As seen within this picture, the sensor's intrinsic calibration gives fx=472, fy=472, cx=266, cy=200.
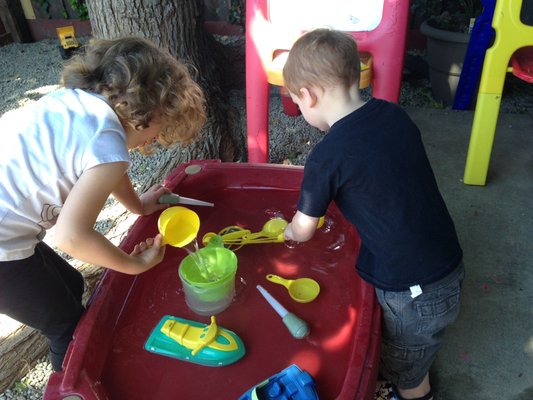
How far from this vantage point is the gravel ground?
1.17 metres

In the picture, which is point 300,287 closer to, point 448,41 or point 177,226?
point 177,226

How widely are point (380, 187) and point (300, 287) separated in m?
0.39

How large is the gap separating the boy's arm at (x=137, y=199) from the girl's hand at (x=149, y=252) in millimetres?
119

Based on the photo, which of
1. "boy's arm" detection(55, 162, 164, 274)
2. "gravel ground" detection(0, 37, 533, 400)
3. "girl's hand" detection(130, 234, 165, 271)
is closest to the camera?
"boy's arm" detection(55, 162, 164, 274)

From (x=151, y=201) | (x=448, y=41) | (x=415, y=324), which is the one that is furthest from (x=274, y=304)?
(x=448, y=41)

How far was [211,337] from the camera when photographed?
0.94m

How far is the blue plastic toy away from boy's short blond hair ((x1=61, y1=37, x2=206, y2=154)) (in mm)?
505

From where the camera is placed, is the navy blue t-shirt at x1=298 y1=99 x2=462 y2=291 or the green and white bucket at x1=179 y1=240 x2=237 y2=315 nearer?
the navy blue t-shirt at x1=298 y1=99 x2=462 y2=291

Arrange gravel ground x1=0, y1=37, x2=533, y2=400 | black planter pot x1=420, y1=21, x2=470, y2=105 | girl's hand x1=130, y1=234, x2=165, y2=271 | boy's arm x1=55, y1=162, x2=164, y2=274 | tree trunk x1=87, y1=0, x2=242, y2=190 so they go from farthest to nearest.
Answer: black planter pot x1=420, y1=21, x2=470, y2=105
tree trunk x1=87, y1=0, x2=242, y2=190
gravel ground x1=0, y1=37, x2=533, y2=400
girl's hand x1=130, y1=234, x2=165, y2=271
boy's arm x1=55, y1=162, x2=164, y2=274

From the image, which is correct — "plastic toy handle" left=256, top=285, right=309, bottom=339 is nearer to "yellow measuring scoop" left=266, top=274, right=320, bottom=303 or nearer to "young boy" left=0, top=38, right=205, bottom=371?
"yellow measuring scoop" left=266, top=274, right=320, bottom=303

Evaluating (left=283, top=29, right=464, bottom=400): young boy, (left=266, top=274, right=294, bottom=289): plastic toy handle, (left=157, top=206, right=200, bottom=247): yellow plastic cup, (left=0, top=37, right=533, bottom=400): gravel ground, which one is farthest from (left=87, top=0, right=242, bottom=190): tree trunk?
(left=283, top=29, right=464, bottom=400): young boy

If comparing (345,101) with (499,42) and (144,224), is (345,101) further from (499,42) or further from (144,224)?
(499,42)

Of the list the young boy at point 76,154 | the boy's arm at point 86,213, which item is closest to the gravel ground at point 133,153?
the young boy at point 76,154

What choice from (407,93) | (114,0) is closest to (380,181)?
(114,0)
